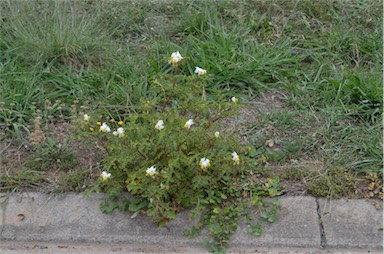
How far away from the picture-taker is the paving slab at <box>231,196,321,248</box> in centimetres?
324

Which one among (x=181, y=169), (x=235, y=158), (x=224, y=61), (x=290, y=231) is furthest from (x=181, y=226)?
(x=224, y=61)

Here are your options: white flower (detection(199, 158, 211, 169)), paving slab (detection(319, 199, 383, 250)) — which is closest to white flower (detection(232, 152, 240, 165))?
white flower (detection(199, 158, 211, 169))

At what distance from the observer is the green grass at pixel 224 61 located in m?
3.85

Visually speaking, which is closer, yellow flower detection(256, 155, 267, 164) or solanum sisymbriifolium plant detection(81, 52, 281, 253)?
solanum sisymbriifolium plant detection(81, 52, 281, 253)

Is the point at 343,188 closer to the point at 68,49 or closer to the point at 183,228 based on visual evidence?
the point at 183,228

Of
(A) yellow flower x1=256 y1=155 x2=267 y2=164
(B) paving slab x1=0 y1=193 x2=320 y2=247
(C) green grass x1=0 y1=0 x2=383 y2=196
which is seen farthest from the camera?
(C) green grass x1=0 y1=0 x2=383 y2=196

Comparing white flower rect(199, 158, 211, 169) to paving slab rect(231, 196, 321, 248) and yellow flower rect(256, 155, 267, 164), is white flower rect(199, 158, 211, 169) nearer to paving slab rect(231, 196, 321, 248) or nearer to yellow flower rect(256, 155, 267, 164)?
paving slab rect(231, 196, 321, 248)

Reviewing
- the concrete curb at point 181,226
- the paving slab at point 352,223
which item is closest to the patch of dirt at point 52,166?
the concrete curb at point 181,226

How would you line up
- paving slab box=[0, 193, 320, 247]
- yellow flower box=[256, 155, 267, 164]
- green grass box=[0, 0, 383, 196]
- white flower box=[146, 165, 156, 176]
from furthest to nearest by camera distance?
green grass box=[0, 0, 383, 196] < yellow flower box=[256, 155, 267, 164] < paving slab box=[0, 193, 320, 247] < white flower box=[146, 165, 156, 176]

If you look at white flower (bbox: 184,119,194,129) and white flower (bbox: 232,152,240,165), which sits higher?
white flower (bbox: 184,119,194,129)

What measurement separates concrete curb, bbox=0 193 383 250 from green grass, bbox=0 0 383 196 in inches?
11.7

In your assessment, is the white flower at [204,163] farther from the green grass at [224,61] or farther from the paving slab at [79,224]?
the green grass at [224,61]

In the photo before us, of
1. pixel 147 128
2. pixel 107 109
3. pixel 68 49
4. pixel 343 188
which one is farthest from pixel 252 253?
pixel 68 49

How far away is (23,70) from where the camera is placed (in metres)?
4.32
